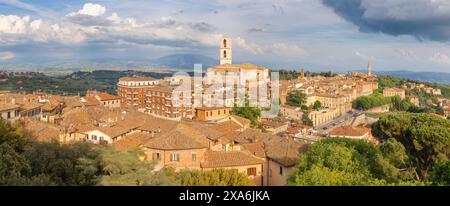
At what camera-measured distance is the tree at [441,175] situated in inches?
553

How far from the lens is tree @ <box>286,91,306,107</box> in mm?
83062

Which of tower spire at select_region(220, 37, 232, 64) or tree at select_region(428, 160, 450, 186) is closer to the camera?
tree at select_region(428, 160, 450, 186)

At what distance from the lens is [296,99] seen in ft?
273

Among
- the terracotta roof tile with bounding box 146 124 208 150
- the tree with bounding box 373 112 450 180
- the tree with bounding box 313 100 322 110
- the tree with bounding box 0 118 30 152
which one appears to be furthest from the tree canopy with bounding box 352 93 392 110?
the tree with bounding box 0 118 30 152

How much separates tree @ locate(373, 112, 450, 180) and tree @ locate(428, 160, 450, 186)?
2716mm

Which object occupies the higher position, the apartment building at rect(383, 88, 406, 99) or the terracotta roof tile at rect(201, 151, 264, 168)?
the terracotta roof tile at rect(201, 151, 264, 168)

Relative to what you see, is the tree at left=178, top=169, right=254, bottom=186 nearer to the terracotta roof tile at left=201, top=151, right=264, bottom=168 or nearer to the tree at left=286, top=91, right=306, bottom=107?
the terracotta roof tile at left=201, top=151, right=264, bottom=168

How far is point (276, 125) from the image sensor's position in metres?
52.1

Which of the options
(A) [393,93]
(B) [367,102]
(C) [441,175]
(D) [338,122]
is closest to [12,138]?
(C) [441,175]

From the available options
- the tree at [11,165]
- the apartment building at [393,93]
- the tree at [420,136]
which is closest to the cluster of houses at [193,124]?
the tree at [420,136]

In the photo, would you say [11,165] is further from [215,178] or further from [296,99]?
[296,99]

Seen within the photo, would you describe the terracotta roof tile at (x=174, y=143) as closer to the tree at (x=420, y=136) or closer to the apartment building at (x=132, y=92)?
the tree at (x=420, y=136)
